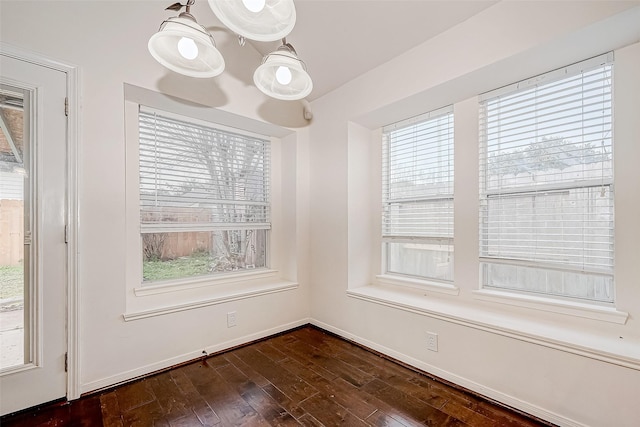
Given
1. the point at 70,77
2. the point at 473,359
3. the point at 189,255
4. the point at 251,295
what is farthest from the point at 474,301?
the point at 70,77

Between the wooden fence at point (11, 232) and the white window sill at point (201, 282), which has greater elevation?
the wooden fence at point (11, 232)

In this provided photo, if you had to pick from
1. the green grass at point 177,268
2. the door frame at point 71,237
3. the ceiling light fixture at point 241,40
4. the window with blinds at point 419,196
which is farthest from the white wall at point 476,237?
the door frame at point 71,237

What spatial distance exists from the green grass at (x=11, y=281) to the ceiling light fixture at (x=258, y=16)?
1916 millimetres

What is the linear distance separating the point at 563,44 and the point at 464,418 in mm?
2269

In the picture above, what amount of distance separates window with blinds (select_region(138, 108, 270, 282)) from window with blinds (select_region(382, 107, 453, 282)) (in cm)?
138

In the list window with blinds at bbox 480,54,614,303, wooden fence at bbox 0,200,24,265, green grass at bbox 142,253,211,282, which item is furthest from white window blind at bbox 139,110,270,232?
window with blinds at bbox 480,54,614,303

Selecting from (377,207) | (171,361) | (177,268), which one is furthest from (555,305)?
(177,268)

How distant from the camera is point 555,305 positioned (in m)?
1.84

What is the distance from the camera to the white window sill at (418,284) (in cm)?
236

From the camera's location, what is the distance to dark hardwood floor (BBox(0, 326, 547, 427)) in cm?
168

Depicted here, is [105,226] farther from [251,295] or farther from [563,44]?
[563,44]

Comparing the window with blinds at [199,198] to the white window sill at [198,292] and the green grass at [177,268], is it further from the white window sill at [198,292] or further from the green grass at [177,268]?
the white window sill at [198,292]

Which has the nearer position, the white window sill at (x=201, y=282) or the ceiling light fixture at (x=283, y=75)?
the ceiling light fixture at (x=283, y=75)

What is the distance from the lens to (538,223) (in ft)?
6.47
